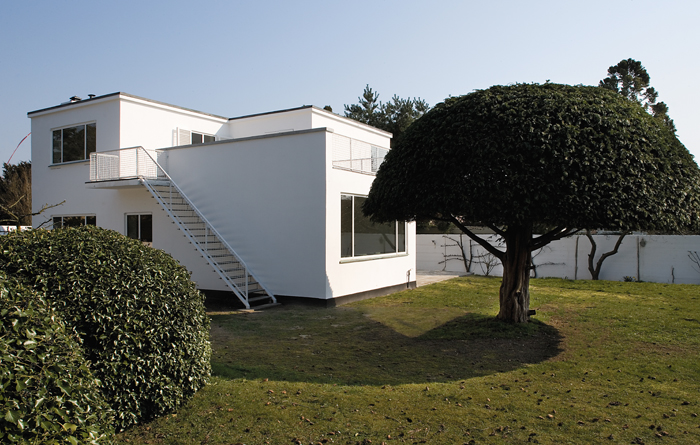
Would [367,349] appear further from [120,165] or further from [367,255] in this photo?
[120,165]

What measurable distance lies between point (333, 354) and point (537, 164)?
4.39 metres

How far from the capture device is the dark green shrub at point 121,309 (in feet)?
14.3

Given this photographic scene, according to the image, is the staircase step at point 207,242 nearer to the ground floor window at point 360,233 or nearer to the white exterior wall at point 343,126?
the ground floor window at point 360,233

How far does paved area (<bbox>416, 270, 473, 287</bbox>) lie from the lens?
60.1 ft

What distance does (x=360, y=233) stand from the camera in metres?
14.1

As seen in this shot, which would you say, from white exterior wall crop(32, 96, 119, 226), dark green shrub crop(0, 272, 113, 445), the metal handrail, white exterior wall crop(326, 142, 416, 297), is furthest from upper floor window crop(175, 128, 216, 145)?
dark green shrub crop(0, 272, 113, 445)

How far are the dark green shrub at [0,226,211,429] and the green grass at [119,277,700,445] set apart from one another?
380 mm

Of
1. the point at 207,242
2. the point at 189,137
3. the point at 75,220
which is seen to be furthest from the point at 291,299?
the point at 75,220

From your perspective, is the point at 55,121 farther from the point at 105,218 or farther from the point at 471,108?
the point at 471,108

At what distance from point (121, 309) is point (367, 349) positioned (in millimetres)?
4723

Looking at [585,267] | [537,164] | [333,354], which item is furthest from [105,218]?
[585,267]

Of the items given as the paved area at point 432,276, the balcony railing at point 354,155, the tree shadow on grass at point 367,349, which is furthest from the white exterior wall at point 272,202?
the paved area at point 432,276

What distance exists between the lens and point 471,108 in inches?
340

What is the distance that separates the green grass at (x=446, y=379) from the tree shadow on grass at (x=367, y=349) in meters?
0.03
